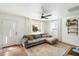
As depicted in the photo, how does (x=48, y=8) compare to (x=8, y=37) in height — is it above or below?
above

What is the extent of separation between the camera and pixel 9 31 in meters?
1.25

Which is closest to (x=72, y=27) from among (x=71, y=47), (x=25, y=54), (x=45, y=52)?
(x=71, y=47)

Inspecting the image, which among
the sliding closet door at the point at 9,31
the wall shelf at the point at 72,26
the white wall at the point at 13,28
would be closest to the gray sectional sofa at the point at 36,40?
the white wall at the point at 13,28

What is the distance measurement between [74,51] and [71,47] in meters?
0.09

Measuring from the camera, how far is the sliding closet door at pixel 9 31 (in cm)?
Result: 123

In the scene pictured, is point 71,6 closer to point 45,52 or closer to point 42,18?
point 42,18

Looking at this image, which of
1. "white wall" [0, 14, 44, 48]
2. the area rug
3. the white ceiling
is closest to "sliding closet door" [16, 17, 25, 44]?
"white wall" [0, 14, 44, 48]

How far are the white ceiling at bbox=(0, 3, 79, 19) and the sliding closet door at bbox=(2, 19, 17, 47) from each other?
19 cm

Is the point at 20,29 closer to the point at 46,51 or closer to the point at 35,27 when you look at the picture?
the point at 35,27

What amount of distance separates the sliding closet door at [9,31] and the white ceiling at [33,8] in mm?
189

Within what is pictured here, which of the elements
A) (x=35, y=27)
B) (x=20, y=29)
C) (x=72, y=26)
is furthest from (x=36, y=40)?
(x=72, y=26)

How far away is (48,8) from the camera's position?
127cm

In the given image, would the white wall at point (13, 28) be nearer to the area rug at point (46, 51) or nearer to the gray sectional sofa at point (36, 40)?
the gray sectional sofa at point (36, 40)

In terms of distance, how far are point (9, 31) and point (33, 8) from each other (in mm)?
653
